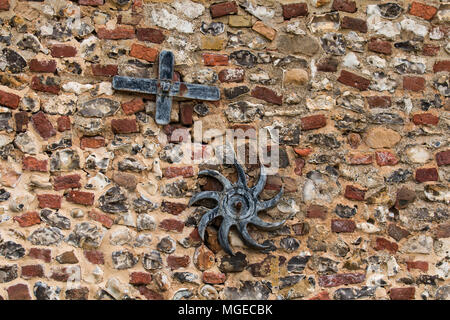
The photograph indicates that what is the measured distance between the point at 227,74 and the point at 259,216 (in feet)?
2.37

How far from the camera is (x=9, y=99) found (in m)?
2.69

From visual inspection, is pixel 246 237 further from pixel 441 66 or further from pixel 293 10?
pixel 441 66

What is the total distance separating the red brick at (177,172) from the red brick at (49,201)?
1.67ft

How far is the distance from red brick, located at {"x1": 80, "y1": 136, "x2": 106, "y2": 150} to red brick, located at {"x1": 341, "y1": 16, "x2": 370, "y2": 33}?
53.8 inches

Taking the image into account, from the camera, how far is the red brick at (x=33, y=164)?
2678 millimetres

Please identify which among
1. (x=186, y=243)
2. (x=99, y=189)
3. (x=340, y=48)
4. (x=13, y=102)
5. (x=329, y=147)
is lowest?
(x=186, y=243)

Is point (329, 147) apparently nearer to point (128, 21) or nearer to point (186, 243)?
point (186, 243)

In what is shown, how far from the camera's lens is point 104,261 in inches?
106

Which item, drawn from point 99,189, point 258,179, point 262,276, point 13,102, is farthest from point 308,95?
point 13,102

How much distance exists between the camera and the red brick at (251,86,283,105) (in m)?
2.93

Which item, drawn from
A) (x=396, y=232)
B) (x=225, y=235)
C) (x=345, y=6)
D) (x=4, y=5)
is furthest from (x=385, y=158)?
(x=4, y=5)

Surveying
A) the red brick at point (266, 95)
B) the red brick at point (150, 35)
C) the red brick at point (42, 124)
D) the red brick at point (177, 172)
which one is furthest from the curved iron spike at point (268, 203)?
the red brick at point (42, 124)

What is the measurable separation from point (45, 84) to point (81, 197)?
56cm

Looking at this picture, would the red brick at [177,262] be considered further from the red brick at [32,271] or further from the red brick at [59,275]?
the red brick at [32,271]
